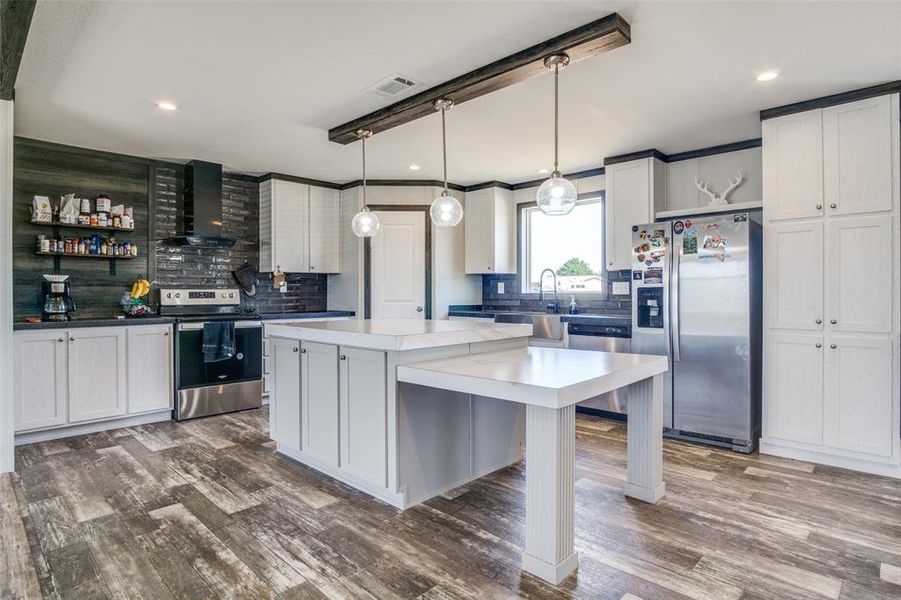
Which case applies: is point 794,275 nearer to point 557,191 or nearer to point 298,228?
point 557,191

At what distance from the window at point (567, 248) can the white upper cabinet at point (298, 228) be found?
88.4 inches

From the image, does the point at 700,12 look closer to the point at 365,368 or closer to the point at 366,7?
the point at 366,7

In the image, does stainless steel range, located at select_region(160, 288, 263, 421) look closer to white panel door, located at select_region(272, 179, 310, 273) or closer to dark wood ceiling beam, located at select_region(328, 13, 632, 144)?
white panel door, located at select_region(272, 179, 310, 273)

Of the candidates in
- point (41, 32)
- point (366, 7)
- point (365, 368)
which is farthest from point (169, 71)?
point (365, 368)

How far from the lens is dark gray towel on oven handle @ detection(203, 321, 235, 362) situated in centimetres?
445

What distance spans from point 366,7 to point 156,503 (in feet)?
8.99

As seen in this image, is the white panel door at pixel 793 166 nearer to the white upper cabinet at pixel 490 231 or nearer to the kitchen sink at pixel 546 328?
the kitchen sink at pixel 546 328

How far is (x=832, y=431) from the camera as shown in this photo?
3.25 meters

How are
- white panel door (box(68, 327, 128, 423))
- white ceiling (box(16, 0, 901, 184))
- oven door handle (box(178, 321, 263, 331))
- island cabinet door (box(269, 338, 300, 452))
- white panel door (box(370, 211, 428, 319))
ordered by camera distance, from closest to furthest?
white ceiling (box(16, 0, 901, 184)), island cabinet door (box(269, 338, 300, 452)), white panel door (box(68, 327, 128, 423)), oven door handle (box(178, 321, 263, 331)), white panel door (box(370, 211, 428, 319))

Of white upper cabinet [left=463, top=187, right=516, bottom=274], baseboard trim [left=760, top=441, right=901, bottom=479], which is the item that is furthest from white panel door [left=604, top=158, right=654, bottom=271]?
baseboard trim [left=760, top=441, right=901, bottom=479]

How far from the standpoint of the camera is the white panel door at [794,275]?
130 inches

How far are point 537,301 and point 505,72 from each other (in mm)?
3210

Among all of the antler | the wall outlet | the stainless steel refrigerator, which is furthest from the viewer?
the wall outlet

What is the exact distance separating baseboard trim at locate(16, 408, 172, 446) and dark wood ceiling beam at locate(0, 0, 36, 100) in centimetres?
245
